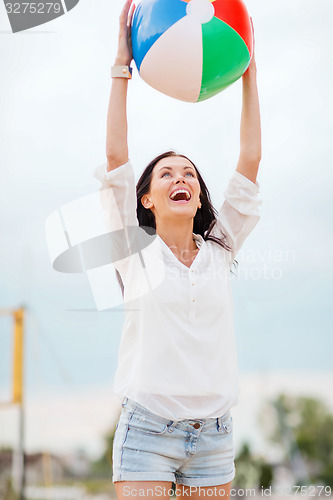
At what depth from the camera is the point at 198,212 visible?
5.69 feet

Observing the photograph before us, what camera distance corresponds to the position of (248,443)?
935cm

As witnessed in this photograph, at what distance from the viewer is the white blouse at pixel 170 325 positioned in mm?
1342

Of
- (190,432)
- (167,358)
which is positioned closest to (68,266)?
(167,358)

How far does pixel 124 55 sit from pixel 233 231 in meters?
0.54

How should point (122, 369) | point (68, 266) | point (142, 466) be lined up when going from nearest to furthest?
point (142, 466) → point (122, 369) → point (68, 266)

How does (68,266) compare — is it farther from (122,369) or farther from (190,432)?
(190,432)

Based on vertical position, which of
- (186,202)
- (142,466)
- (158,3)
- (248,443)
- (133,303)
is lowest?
(248,443)

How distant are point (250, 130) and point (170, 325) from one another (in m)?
0.60

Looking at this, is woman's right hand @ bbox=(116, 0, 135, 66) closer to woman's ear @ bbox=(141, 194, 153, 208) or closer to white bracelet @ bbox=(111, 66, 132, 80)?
white bracelet @ bbox=(111, 66, 132, 80)

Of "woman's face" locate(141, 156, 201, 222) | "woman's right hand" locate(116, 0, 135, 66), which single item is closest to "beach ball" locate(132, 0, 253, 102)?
"woman's right hand" locate(116, 0, 135, 66)

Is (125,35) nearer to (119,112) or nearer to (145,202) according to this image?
(119,112)

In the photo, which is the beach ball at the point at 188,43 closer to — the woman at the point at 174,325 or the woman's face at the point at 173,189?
the woman at the point at 174,325
